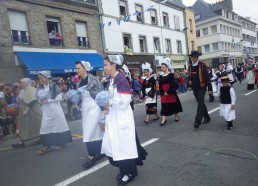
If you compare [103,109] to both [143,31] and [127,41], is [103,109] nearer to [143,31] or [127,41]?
[127,41]

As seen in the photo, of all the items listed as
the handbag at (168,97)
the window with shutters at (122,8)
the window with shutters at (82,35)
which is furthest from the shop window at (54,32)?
the handbag at (168,97)

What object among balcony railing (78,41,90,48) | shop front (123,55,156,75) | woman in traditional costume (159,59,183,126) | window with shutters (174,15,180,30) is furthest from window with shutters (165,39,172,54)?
woman in traditional costume (159,59,183,126)

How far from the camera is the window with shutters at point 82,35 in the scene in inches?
801

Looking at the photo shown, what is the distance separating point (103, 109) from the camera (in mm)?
4219

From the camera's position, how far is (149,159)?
4.89m

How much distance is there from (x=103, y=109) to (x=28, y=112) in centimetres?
337

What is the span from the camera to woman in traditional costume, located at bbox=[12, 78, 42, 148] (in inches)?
262

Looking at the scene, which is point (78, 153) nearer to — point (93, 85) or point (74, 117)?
point (93, 85)

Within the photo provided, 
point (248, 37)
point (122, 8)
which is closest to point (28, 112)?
point (122, 8)

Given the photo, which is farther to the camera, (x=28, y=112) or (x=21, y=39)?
(x=21, y=39)

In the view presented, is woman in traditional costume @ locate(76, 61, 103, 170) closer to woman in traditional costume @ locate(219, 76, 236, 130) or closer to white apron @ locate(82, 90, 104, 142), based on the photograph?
white apron @ locate(82, 90, 104, 142)

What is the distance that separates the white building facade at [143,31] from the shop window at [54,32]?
3495mm

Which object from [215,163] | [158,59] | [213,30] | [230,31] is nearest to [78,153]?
[215,163]

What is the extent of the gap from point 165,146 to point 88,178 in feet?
6.53
